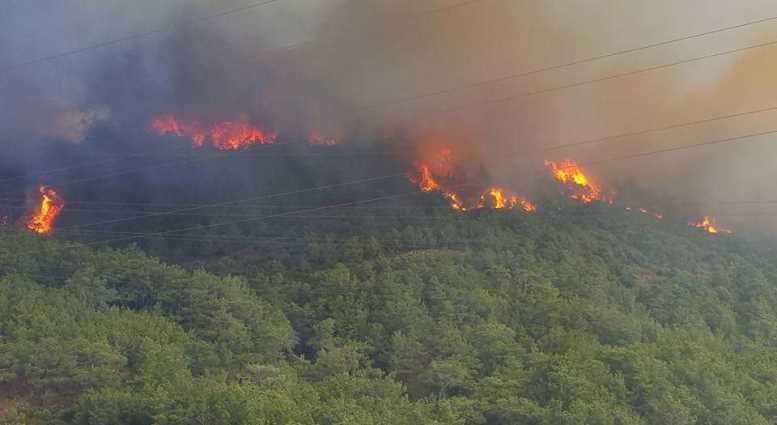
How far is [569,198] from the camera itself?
66.8 m

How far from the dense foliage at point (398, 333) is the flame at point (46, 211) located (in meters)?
7.90

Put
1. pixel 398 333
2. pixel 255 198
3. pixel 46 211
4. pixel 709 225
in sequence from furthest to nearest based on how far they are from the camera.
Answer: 1. pixel 709 225
2. pixel 255 198
3. pixel 46 211
4. pixel 398 333

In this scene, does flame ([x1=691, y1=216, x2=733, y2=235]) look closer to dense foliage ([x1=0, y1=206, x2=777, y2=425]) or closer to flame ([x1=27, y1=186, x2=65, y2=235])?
dense foliage ([x1=0, y1=206, x2=777, y2=425])

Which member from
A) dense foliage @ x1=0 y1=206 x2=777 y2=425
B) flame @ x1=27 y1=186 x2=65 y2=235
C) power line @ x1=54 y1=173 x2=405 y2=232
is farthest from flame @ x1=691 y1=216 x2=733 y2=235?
flame @ x1=27 y1=186 x2=65 y2=235

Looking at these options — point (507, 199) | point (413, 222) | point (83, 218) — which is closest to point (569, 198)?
point (507, 199)

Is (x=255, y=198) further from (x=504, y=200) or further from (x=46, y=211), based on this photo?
(x=504, y=200)

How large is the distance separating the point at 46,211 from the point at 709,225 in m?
44.3

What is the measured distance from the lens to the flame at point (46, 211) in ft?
184

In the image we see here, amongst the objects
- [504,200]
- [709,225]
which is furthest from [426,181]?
[709,225]

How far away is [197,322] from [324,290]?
731 centimetres

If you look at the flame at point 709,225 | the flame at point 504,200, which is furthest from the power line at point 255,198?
the flame at point 709,225

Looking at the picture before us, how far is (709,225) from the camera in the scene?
69.0 meters

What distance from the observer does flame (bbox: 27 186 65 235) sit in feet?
184

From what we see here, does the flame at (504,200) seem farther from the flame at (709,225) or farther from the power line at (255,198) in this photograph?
the flame at (709,225)
